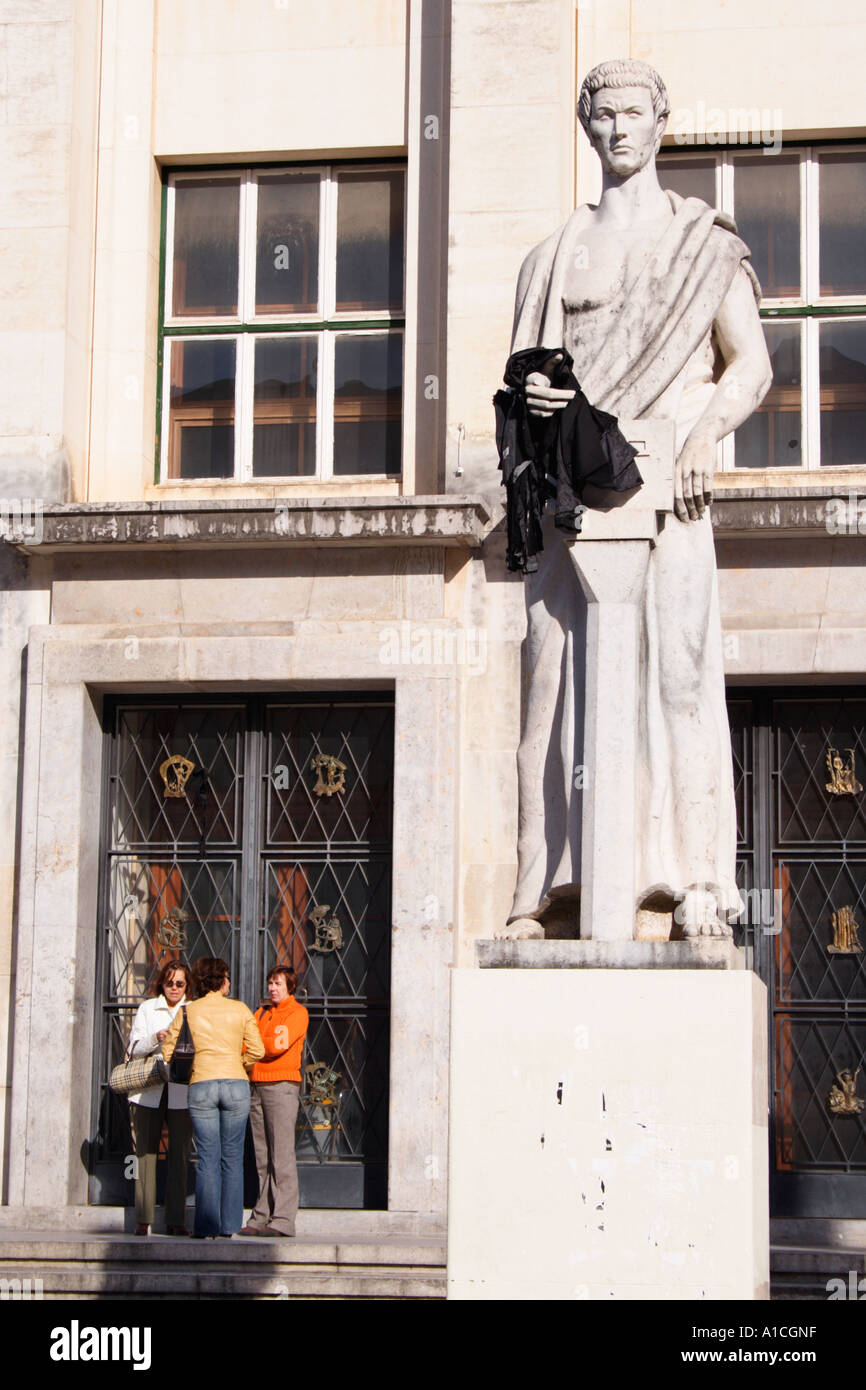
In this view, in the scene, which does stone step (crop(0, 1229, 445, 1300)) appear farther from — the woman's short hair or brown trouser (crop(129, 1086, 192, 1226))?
the woman's short hair

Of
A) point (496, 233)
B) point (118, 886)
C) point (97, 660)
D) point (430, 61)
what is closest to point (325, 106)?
point (430, 61)

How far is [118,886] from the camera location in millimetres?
16250

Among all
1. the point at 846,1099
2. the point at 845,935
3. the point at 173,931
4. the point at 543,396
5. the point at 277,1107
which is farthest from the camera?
the point at 173,931

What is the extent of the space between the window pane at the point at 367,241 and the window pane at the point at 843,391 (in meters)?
3.37

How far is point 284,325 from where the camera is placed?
55.8 feet

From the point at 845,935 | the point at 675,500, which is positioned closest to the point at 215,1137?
the point at 845,935

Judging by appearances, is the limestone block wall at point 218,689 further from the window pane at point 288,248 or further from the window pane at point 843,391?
the window pane at point 843,391

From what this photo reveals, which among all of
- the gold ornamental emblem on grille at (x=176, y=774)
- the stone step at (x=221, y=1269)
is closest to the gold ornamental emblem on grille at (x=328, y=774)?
Result: the gold ornamental emblem on grille at (x=176, y=774)

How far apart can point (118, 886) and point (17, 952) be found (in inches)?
38.8

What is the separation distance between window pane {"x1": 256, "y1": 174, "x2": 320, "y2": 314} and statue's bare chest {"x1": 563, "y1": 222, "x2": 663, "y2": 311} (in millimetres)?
8367

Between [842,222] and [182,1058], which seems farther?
[842,222]

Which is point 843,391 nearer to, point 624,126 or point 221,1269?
point 624,126

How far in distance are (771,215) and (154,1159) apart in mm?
8293

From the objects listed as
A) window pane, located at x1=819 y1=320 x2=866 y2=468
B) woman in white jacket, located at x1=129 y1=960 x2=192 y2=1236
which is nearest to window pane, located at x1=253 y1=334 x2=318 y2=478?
window pane, located at x1=819 y1=320 x2=866 y2=468
